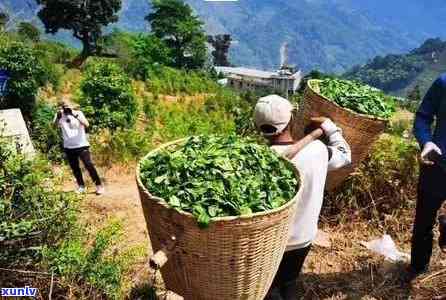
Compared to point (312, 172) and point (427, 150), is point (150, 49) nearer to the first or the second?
point (427, 150)

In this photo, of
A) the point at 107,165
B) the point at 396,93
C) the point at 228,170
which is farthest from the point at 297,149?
the point at 396,93

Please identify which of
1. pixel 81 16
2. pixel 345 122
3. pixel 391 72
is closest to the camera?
pixel 345 122

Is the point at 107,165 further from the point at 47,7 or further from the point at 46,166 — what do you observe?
the point at 47,7

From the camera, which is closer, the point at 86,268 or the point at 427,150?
the point at 86,268

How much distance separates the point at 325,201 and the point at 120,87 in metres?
12.9

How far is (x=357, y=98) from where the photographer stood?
3928 millimetres

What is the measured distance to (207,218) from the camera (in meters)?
2.19

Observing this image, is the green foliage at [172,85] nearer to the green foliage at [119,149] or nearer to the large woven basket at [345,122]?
the green foliage at [119,149]

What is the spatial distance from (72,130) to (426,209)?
4551mm

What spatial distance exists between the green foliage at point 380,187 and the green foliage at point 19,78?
1270 centimetres

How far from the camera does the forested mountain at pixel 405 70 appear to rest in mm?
155375

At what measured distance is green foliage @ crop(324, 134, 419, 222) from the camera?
4723 mm

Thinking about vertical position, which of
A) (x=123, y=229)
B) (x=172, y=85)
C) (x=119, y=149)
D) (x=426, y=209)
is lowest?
(x=172, y=85)

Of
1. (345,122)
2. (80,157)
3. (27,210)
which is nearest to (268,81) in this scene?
(80,157)
